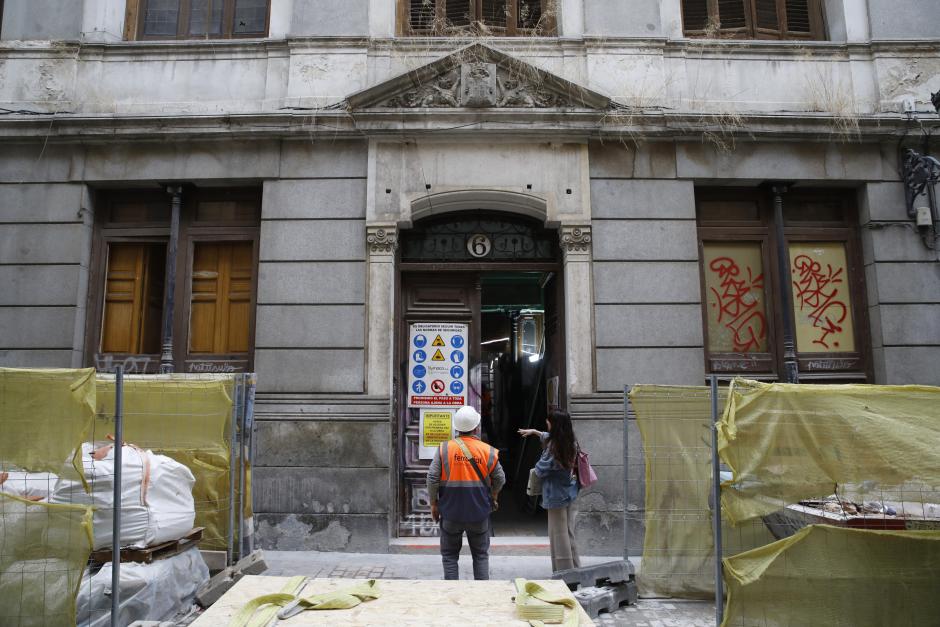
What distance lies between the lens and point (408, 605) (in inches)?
144

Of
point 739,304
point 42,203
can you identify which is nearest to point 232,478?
point 42,203

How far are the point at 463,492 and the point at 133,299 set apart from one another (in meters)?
6.58

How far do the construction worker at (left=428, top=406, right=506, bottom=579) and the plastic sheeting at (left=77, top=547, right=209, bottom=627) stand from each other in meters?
2.34

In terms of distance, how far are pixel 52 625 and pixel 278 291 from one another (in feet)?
16.8

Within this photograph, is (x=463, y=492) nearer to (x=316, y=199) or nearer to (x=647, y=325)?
(x=647, y=325)

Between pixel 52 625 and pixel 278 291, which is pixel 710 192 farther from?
pixel 52 625

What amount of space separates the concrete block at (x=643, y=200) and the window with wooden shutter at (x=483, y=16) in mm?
2817

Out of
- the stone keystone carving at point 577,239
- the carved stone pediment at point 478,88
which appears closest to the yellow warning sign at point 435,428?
the stone keystone carving at point 577,239

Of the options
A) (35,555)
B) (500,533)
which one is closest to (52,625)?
(35,555)

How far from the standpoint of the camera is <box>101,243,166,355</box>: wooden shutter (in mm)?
9547

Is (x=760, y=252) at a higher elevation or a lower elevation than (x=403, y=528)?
higher

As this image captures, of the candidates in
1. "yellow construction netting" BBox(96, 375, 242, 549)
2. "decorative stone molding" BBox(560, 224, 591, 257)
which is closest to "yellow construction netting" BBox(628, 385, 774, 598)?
"decorative stone molding" BBox(560, 224, 591, 257)

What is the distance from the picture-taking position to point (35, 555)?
15.3ft

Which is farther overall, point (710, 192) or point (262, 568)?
point (710, 192)
